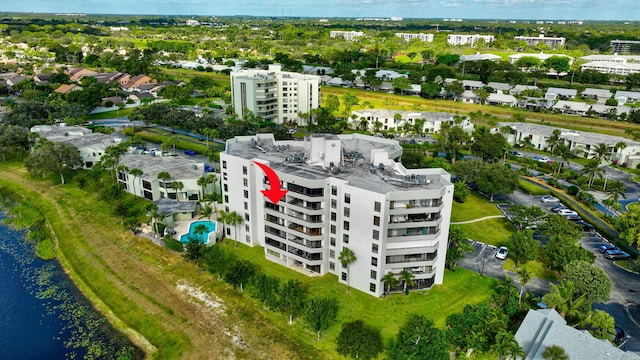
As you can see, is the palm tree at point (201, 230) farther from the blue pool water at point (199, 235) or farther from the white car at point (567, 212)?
the white car at point (567, 212)

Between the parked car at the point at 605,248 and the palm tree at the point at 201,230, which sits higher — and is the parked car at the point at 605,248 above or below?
below

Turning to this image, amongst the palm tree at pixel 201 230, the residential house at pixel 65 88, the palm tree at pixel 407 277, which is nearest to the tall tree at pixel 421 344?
the palm tree at pixel 407 277

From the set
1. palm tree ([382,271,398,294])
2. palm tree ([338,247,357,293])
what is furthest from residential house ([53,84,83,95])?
palm tree ([382,271,398,294])

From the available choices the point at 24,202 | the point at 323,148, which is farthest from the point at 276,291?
the point at 24,202

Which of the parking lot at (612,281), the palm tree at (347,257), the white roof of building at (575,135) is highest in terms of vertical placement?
the white roof of building at (575,135)

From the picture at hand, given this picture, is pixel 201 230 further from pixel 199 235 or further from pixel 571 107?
pixel 571 107

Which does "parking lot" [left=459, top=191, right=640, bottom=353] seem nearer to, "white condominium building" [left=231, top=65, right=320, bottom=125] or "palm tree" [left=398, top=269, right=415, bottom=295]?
"palm tree" [left=398, top=269, right=415, bottom=295]
